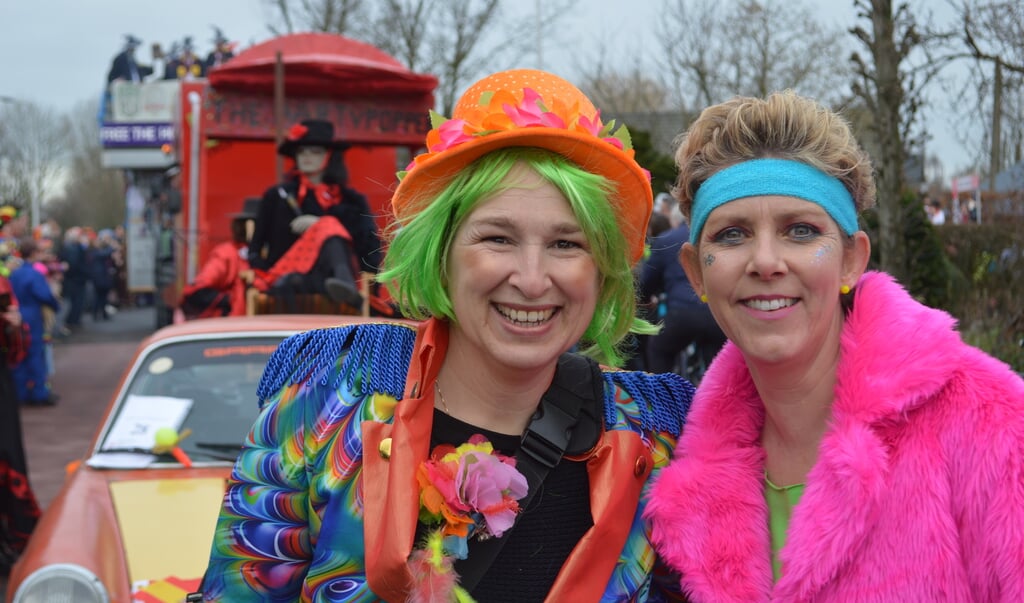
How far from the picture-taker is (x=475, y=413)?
1.99 m

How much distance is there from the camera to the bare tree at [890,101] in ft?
16.1

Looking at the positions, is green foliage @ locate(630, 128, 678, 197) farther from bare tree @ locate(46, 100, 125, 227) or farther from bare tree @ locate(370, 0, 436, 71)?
bare tree @ locate(46, 100, 125, 227)

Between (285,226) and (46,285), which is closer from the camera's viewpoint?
(285,226)

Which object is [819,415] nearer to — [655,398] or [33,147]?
[655,398]

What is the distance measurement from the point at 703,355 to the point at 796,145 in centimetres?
617

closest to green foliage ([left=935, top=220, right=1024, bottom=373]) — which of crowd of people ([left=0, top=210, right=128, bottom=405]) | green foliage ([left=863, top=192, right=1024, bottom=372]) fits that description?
green foliage ([left=863, top=192, right=1024, bottom=372])

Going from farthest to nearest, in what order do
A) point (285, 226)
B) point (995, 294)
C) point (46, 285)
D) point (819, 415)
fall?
point (46, 285), point (285, 226), point (995, 294), point (819, 415)

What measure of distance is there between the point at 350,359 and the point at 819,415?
894 millimetres

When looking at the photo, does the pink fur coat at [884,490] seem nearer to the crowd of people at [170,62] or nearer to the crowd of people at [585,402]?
the crowd of people at [585,402]

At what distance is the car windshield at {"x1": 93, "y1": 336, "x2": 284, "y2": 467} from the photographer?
3959 millimetres

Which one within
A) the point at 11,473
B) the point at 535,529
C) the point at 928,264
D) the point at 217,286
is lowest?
the point at 11,473

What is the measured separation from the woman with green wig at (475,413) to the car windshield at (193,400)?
2.09 metres

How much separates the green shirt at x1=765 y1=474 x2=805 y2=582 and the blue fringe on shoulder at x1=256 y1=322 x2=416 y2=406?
0.74 meters

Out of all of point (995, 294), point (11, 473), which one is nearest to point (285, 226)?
point (11, 473)
